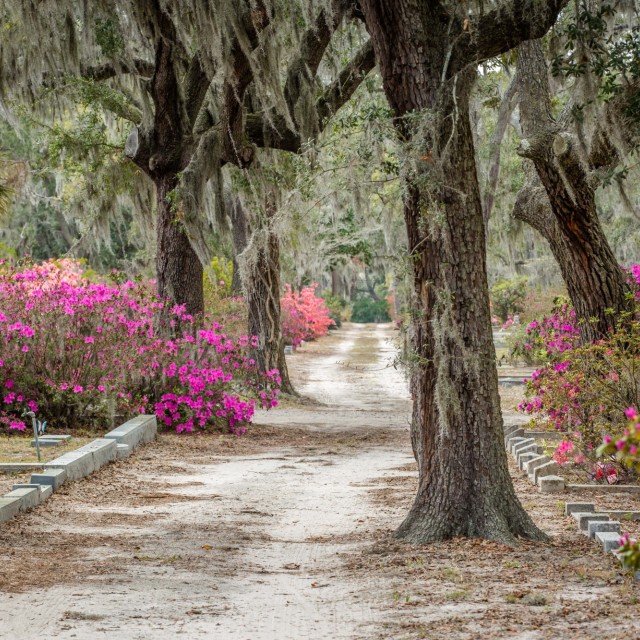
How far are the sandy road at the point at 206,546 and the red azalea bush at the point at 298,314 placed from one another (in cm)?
2119

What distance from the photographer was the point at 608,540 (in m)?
6.35

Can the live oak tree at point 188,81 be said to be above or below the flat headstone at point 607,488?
above

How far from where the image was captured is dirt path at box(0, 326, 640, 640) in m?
5.00

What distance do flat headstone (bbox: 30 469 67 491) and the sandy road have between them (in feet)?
0.55

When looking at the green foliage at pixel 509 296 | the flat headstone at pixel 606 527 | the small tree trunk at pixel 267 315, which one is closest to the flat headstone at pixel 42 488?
the flat headstone at pixel 606 527

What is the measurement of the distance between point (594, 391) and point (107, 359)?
6106mm

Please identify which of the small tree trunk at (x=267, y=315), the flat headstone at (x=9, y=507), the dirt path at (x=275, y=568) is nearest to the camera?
the dirt path at (x=275, y=568)

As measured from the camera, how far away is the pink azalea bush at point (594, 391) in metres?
8.92

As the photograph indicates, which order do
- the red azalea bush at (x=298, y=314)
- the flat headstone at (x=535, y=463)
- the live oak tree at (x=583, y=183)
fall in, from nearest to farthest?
the live oak tree at (x=583, y=183), the flat headstone at (x=535, y=463), the red azalea bush at (x=298, y=314)

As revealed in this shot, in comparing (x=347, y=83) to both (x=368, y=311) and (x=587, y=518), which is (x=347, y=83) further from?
(x=368, y=311)

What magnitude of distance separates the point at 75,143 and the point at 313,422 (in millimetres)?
5423

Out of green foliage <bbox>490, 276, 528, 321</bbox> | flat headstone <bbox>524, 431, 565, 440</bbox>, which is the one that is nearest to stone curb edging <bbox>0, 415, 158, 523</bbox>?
flat headstone <bbox>524, 431, 565, 440</bbox>

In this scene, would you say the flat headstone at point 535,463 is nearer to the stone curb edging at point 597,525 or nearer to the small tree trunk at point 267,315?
the stone curb edging at point 597,525

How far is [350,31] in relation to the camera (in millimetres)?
13953
